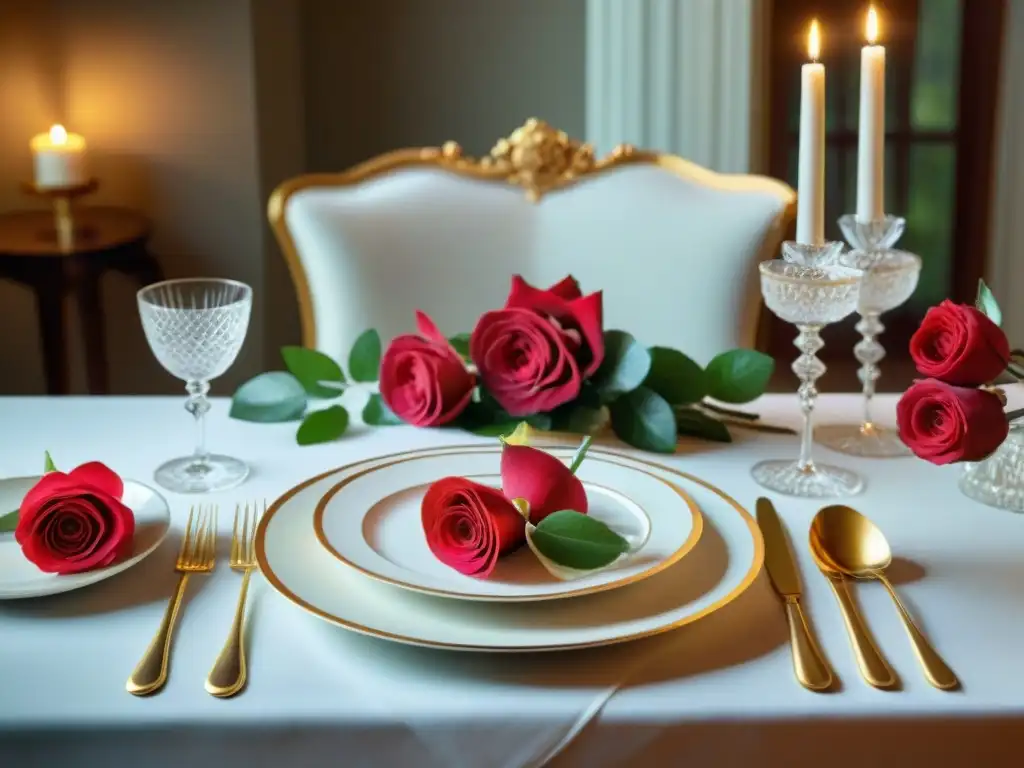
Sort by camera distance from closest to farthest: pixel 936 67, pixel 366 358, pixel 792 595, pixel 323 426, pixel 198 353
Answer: pixel 792 595
pixel 198 353
pixel 323 426
pixel 366 358
pixel 936 67

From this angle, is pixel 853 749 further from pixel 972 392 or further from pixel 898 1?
pixel 898 1

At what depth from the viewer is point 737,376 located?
3.75 ft

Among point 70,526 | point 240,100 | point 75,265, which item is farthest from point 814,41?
point 240,100

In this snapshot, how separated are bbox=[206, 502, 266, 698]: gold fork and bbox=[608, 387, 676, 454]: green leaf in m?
0.33

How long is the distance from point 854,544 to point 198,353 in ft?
1.71

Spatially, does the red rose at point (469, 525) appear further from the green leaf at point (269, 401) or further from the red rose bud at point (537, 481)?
the green leaf at point (269, 401)

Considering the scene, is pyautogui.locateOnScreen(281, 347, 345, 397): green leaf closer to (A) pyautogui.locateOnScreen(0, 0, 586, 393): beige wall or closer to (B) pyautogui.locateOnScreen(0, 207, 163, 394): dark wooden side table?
(B) pyautogui.locateOnScreen(0, 207, 163, 394): dark wooden side table

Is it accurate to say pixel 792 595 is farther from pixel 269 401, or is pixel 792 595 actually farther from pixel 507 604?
pixel 269 401

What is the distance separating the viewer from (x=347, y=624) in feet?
2.40

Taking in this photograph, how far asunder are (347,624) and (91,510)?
20 centimetres

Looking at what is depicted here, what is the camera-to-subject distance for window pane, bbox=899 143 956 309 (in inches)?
137

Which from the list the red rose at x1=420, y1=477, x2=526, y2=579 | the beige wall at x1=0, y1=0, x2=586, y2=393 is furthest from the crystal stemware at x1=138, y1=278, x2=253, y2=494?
the beige wall at x1=0, y1=0, x2=586, y2=393

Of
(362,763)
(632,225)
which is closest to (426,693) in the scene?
(362,763)

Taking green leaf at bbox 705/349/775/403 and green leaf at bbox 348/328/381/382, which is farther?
green leaf at bbox 348/328/381/382
